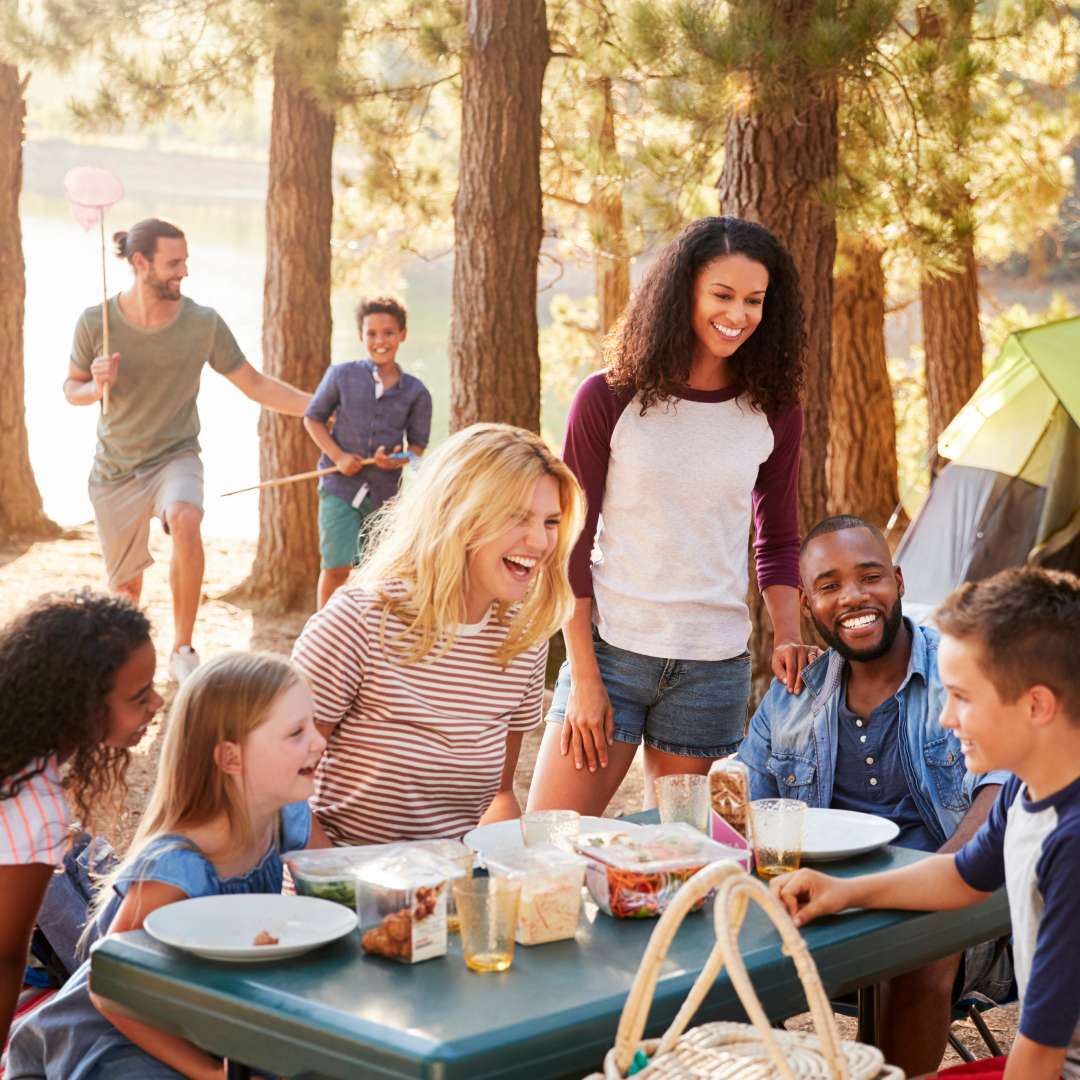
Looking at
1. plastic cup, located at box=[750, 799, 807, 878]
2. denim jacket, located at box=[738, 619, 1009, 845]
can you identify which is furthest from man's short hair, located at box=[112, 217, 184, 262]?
plastic cup, located at box=[750, 799, 807, 878]

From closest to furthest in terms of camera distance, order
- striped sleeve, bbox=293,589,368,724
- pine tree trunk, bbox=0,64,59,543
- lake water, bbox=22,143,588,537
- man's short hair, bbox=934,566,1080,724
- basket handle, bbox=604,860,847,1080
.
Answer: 1. basket handle, bbox=604,860,847,1080
2. man's short hair, bbox=934,566,1080,724
3. striped sleeve, bbox=293,589,368,724
4. pine tree trunk, bbox=0,64,59,543
5. lake water, bbox=22,143,588,537

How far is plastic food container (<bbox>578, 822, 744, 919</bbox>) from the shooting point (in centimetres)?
207

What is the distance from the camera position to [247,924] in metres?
1.97

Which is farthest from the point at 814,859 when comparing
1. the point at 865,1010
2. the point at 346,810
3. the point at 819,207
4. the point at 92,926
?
the point at 819,207

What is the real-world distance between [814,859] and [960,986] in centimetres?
58

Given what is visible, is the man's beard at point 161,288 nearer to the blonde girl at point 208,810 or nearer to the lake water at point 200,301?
the lake water at point 200,301

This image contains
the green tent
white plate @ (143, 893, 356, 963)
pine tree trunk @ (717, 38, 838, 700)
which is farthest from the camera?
the green tent

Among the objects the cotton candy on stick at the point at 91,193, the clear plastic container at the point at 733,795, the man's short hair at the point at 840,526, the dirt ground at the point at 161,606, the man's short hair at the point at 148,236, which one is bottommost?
the dirt ground at the point at 161,606

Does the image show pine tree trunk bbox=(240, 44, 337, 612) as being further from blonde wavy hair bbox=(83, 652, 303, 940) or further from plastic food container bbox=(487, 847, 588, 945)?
plastic food container bbox=(487, 847, 588, 945)

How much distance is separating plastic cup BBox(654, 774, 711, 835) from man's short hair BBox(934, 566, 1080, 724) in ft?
1.71

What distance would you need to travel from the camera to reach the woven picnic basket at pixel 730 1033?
65.3 inches

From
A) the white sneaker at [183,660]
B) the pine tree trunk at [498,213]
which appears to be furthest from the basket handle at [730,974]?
the pine tree trunk at [498,213]

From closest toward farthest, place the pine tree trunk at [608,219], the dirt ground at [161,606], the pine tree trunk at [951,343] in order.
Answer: the dirt ground at [161,606] < the pine tree trunk at [608,219] < the pine tree trunk at [951,343]

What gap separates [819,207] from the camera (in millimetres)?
5340
